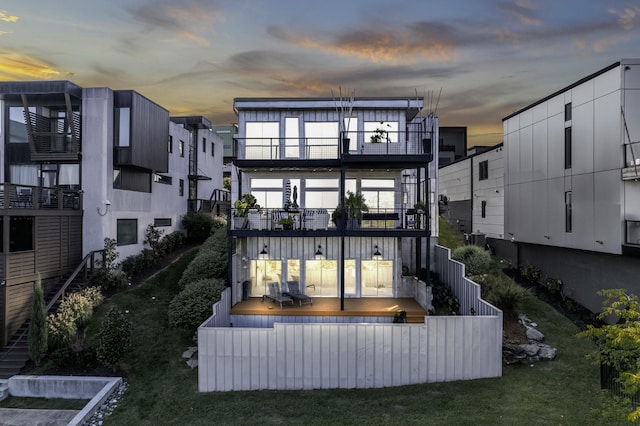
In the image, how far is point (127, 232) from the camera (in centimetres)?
1867

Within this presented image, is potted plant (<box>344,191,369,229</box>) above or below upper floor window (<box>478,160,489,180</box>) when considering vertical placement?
below

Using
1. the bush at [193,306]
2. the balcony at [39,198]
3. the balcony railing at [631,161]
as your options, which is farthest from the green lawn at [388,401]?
the balcony at [39,198]

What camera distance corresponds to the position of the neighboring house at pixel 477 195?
21.7m

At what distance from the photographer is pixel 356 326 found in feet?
34.0

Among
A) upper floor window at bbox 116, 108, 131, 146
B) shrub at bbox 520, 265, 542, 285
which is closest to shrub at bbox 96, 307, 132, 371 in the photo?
upper floor window at bbox 116, 108, 131, 146

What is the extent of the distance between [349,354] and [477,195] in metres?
18.1

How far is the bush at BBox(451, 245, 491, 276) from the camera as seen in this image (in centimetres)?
1572

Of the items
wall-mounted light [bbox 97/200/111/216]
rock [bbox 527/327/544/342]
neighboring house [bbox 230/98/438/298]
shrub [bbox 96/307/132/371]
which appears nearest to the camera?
shrub [bbox 96/307/132/371]

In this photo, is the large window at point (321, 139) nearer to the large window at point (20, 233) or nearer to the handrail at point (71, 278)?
the handrail at point (71, 278)

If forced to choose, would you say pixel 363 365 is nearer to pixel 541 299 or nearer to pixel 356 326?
pixel 356 326

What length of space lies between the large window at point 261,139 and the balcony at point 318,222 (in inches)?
102

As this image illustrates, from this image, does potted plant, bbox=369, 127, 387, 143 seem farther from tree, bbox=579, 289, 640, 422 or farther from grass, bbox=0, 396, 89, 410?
grass, bbox=0, 396, 89, 410

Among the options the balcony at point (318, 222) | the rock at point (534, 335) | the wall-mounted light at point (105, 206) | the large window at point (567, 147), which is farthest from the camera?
the wall-mounted light at point (105, 206)

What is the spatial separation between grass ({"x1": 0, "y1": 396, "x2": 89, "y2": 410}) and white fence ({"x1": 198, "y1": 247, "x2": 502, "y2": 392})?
3.97 m
